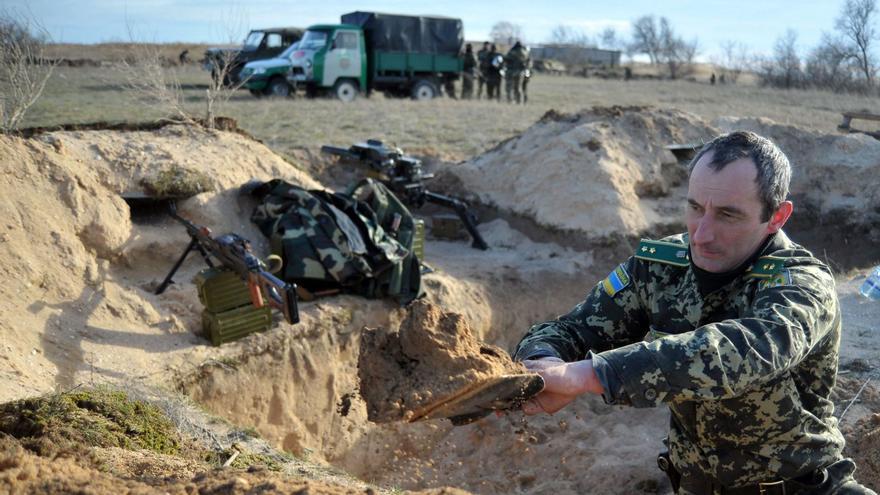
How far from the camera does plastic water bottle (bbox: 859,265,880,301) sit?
→ 6.67m

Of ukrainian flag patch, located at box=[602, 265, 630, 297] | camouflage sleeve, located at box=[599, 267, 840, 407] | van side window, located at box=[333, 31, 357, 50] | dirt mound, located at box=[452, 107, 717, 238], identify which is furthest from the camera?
van side window, located at box=[333, 31, 357, 50]

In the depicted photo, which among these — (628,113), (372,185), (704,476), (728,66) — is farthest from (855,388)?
(728,66)

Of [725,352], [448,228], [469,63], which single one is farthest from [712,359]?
[469,63]

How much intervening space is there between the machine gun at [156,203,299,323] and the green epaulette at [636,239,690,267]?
3177mm

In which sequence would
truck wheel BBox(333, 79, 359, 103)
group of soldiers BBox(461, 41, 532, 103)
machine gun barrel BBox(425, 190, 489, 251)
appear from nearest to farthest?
machine gun barrel BBox(425, 190, 489, 251), truck wheel BBox(333, 79, 359, 103), group of soldiers BBox(461, 41, 532, 103)

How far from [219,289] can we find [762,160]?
4.79 m

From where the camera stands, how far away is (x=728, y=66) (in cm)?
5266

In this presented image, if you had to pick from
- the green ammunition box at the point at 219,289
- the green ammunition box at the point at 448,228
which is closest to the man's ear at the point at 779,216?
the green ammunition box at the point at 219,289

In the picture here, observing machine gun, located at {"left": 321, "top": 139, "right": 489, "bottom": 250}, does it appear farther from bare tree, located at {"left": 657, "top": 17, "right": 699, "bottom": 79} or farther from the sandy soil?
bare tree, located at {"left": 657, "top": 17, "right": 699, "bottom": 79}

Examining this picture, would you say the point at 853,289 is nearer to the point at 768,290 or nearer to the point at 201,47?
the point at 768,290

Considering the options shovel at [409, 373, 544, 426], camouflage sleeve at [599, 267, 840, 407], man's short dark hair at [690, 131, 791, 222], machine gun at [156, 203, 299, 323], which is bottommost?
machine gun at [156, 203, 299, 323]


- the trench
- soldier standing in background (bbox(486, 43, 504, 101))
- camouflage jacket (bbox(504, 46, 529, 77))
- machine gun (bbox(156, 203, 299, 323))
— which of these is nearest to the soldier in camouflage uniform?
the trench

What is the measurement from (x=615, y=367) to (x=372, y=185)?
19.8 ft

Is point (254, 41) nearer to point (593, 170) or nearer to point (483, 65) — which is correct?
point (483, 65)
